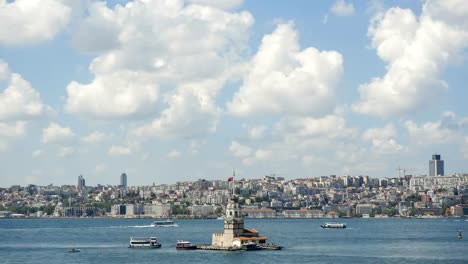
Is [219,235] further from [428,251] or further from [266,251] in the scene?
[428,251]

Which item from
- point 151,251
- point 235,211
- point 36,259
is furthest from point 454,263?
point 36,259

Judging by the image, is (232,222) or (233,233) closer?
(232,222)

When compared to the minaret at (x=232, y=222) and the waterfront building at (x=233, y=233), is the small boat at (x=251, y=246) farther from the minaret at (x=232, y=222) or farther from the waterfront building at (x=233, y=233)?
the minaret at (x=232, y=222)

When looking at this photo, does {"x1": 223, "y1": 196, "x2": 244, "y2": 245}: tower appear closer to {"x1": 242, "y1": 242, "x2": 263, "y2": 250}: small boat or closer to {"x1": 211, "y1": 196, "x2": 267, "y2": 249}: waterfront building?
{"x1": 211, "y1": 196, "x2": 267, "y2": 249}: waterfront building

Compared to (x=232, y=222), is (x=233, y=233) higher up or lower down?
lower down

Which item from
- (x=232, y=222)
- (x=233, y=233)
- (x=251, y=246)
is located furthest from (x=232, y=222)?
(x=251, y=246)

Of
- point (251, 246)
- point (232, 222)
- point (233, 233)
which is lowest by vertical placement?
point (251, 246)

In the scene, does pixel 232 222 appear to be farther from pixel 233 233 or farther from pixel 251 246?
pixel 251 246

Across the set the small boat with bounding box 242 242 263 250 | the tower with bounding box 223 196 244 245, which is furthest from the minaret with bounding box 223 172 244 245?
the small boat with bounding box 242 242 263 250

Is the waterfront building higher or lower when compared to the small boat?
higher

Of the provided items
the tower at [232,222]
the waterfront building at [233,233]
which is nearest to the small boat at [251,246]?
the waterfront building at [233,233]

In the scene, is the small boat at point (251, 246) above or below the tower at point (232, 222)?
below
